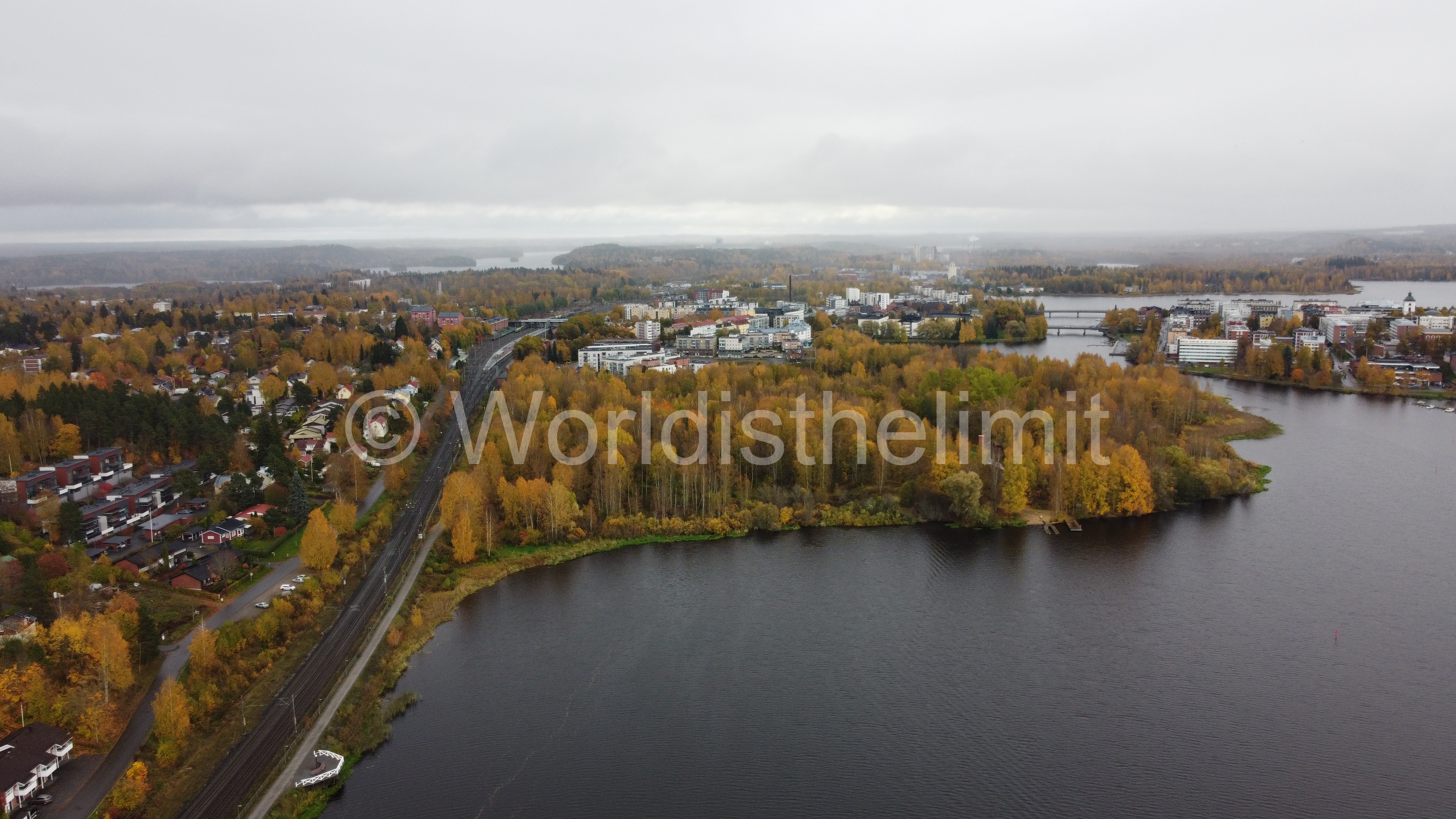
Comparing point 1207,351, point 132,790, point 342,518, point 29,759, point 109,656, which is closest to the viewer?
point 132,790

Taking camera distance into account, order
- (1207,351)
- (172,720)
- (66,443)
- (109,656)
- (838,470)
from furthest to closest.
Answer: (1207,351) < (838,470) < (66,443) < (109,656) < (172,720)

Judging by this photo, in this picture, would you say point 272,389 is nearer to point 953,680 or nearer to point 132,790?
point 132,790

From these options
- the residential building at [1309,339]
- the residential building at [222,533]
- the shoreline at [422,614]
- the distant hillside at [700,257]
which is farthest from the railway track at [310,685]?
the distant hillside at [700,257]

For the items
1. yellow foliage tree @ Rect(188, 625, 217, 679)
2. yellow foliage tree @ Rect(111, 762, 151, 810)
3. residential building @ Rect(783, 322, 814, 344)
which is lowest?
yellow foliage tree @ Rect(111, 762, 151, 810)

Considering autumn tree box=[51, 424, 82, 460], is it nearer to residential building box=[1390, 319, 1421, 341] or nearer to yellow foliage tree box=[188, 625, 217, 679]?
yellow foliage tree box=[188, 625, 217, 679]

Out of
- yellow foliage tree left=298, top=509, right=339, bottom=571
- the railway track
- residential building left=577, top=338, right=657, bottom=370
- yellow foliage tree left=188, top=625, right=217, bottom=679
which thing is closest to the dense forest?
the railway track

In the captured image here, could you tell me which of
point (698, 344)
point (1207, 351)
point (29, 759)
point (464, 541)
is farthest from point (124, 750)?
point (1207, 351)
